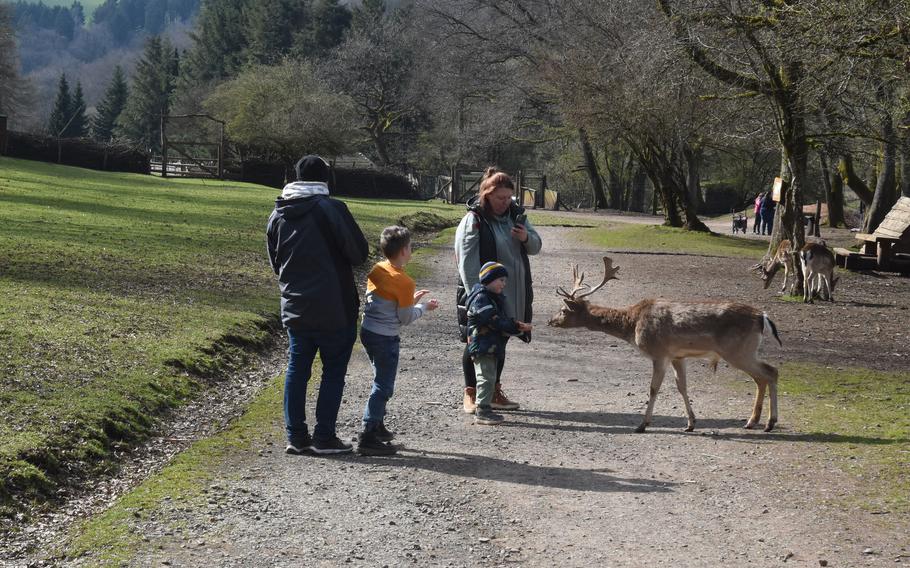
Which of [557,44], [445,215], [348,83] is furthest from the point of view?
[348,83]

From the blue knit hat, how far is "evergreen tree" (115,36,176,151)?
9779 centimetres

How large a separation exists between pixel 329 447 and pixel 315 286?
124 cm

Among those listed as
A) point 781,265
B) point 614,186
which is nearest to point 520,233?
point 781,265

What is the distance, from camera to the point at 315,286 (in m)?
7.95

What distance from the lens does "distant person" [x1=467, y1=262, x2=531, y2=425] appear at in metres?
9.19

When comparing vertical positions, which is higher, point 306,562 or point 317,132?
point 317,132

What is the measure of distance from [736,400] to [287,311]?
4915mm

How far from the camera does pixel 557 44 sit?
162 ft

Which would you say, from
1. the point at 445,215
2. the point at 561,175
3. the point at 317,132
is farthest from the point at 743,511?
the point at 561,175

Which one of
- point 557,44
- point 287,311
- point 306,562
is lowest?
point 306,562

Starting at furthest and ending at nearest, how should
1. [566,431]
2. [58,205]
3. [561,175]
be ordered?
[561,175] < [58,205] < [566,431]

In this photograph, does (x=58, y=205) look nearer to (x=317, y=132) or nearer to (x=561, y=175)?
(x=317, y=132)

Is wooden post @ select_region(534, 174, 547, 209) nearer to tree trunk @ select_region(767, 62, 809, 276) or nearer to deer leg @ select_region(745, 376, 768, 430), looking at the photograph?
tree trunk @ select_region(767, 62, 809, 276)

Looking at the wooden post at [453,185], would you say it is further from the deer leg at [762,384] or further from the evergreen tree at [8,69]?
the deer leg at [762,384]
